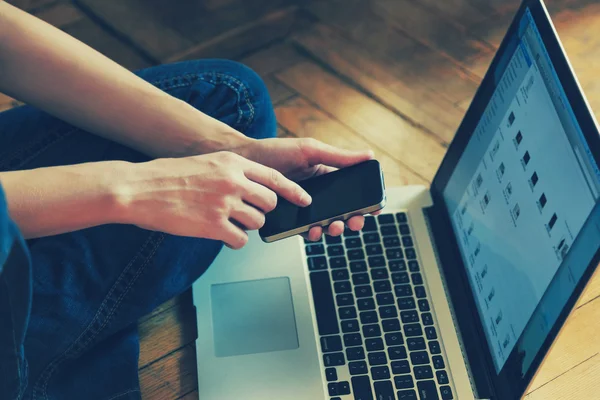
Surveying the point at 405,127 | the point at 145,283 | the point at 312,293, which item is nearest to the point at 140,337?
the point at 145,283

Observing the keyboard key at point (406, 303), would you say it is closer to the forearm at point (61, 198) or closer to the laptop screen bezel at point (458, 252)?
the laptop screen bezel at point (458, 252)

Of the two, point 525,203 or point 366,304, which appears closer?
point 525,203

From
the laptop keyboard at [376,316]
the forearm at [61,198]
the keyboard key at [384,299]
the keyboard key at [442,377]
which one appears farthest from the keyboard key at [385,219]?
the forearm at [61,198]

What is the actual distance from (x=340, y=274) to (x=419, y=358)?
5.5 inches

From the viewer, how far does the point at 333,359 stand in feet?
2.39

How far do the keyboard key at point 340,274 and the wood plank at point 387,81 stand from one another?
35 centimetres

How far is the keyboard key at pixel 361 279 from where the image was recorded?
31.1 inches

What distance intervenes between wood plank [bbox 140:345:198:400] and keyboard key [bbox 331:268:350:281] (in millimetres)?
196

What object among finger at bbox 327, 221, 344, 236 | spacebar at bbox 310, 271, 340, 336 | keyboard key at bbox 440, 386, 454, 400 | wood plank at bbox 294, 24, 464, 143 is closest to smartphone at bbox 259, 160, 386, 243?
finger at bbox 327, 221, 344, 236

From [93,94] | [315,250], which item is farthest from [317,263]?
[93,94]

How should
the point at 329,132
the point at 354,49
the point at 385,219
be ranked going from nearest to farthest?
the point at 385,219 < the point at 329,132 < the point at 354,49

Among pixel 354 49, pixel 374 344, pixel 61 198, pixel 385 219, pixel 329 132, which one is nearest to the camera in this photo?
pixel 61 198

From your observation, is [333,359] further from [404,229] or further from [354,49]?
[354,49]

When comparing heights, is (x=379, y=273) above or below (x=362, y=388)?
above
